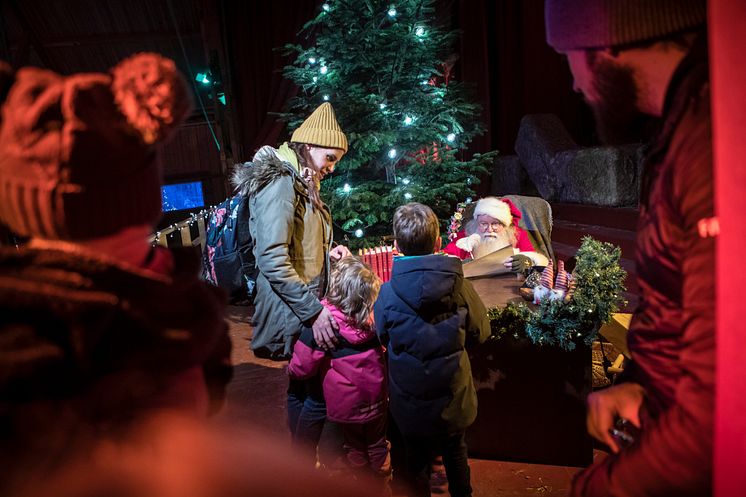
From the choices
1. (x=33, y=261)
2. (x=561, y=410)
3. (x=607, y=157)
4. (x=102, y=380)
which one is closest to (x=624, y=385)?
(x=102, y=380)

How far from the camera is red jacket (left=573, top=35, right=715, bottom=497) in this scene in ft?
2.65

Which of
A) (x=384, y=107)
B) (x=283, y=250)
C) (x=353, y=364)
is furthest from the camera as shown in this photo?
(x=384, y=107)

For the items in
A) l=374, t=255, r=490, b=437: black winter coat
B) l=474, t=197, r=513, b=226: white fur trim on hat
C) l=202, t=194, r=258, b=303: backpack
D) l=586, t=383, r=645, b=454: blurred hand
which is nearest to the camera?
l=586, t=383, r=645, b=454: blurred hand

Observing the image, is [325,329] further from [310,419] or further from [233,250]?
[233,250]

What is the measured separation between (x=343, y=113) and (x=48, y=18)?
610cm

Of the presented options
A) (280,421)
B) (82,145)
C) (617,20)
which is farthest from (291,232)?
(617,20)

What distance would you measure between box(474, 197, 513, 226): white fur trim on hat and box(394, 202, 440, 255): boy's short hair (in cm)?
215

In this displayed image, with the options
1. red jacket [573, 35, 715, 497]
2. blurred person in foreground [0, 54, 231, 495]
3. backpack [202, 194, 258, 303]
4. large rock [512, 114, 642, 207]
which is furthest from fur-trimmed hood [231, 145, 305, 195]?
large rock [512, 114, 642, 207]

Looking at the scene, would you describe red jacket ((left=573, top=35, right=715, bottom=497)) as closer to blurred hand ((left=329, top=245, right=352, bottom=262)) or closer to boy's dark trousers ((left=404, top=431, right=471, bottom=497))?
boy's dark trousers ((left=404, top=431, right=471, bottom=497))

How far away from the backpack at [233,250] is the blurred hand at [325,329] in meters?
0.55

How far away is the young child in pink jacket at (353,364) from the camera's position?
255cm

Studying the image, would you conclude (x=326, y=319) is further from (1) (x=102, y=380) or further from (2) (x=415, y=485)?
(1) (x=102, y=380)

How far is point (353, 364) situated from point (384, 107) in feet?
7.77

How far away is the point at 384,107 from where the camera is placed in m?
4.10
